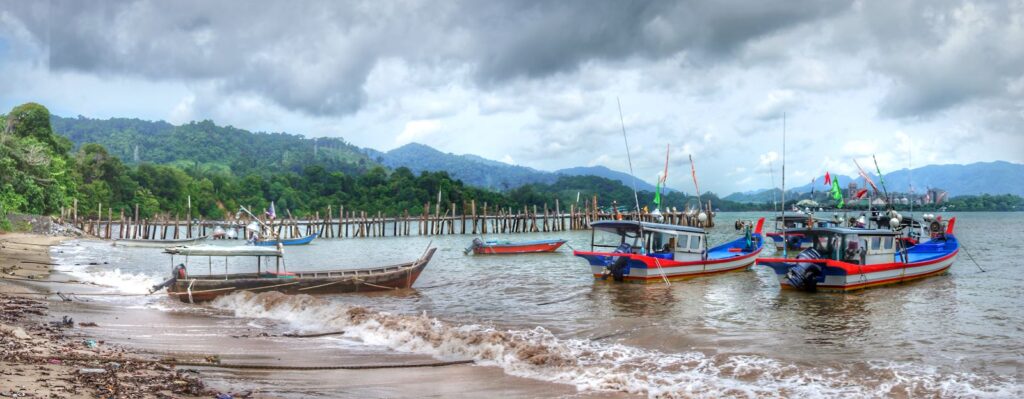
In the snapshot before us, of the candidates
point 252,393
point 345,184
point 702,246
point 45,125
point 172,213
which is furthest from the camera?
point 345,184

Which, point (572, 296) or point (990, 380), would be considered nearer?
point (990, 380)

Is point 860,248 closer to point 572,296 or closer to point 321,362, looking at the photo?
point 572,296

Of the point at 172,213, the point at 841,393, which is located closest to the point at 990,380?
the point at 841,393

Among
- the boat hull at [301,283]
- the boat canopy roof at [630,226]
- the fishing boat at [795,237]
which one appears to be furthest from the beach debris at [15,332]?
the fishing boat at [795,237]

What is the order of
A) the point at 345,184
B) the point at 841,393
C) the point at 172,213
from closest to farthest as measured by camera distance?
the point at 841,393 < the point at 172,213 < the point at 345,184

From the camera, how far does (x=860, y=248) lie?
861 inches

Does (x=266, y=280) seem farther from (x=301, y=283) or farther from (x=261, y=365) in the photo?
(x=261, y=365)

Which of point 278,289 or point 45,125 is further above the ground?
point 45,125

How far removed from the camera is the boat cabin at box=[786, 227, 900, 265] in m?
21.7

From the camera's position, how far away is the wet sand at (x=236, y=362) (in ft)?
25.7

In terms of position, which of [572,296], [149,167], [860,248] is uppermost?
[149,167]

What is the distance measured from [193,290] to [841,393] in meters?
15.7

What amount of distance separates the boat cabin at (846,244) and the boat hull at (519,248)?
19938mm

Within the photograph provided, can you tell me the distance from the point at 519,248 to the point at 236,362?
3080 cm
